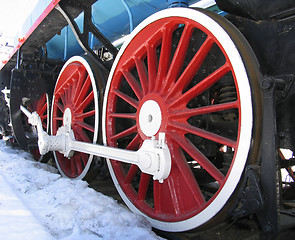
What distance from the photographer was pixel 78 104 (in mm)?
2564

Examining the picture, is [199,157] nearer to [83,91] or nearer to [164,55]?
[164,55]

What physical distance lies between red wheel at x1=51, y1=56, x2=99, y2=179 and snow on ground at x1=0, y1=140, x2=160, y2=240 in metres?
0.43

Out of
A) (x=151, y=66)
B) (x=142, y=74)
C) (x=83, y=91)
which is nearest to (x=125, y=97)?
(x=142, y=74)

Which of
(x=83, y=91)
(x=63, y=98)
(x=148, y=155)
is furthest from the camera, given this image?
(x=63, y=98)

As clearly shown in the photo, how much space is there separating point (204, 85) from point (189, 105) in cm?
35

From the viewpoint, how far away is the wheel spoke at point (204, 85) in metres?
1.21

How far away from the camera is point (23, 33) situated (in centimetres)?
320

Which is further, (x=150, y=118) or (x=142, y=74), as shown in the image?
(x=142, y=74)

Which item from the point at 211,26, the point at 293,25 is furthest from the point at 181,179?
the point at 293,25

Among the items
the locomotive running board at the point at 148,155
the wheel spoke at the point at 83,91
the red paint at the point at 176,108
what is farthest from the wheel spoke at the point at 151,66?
the wheel spoke at the point at 83,91

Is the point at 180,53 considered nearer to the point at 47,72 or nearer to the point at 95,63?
the point at 95,63

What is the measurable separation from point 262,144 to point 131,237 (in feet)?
2.32

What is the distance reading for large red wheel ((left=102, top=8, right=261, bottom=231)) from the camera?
3.56 ft

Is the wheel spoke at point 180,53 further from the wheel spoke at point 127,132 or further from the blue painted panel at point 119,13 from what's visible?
the blue painted panel at point 119,13
